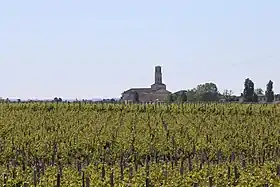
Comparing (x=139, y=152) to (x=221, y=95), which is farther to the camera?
(x=221, y=95)

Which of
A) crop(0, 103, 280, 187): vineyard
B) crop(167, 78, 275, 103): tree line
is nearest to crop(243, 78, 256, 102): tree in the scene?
crop(167, 78, 275, 103): tree line

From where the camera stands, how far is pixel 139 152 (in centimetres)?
1472

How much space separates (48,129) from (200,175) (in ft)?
40.8

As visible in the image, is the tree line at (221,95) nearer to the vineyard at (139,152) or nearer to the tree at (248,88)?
the tree at (248,88)

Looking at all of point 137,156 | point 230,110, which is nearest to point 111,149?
point 137,156

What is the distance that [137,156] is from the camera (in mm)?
14172

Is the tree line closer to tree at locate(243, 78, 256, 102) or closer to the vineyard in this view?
tree at locate(243, 78, 256, 102)

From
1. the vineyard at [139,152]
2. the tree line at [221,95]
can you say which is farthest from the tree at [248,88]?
the vineyard at [139,152]

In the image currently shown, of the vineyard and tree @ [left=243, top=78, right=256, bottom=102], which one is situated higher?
tree @ [left=243, top=78, right=256, bottom=102]

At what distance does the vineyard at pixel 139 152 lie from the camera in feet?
28.2

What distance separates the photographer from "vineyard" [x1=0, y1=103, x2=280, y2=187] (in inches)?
339

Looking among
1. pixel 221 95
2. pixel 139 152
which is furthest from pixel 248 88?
pixel 139 152

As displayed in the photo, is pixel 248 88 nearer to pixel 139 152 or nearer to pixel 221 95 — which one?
pixel 221 95

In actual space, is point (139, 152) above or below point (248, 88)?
below
